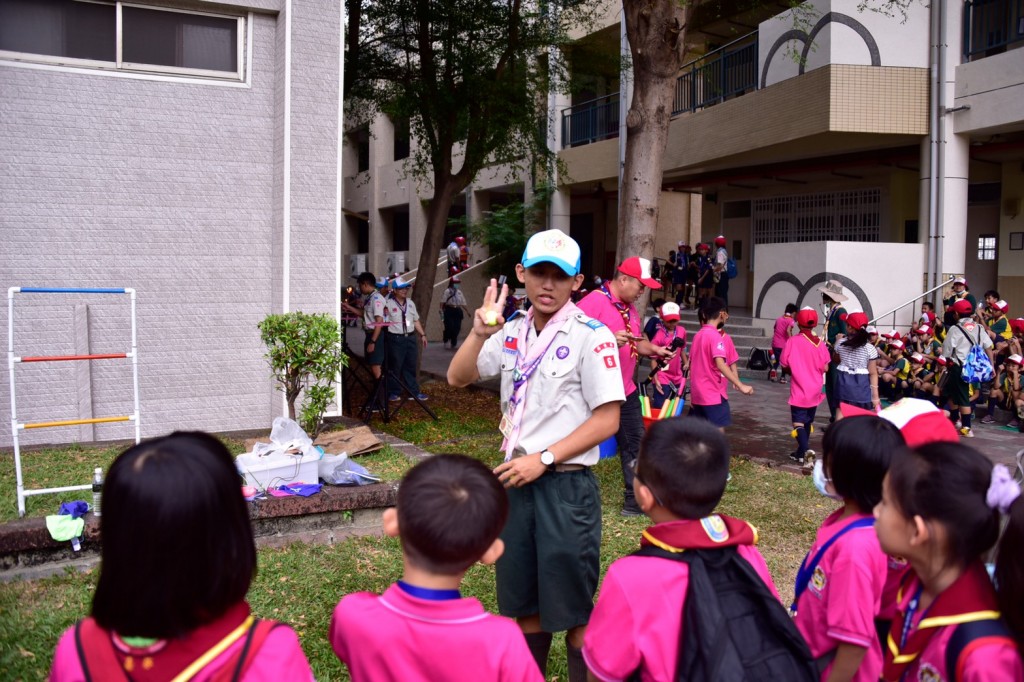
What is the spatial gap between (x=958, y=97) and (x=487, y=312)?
12.8 m

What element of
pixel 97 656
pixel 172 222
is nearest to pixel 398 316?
pixel 172 222

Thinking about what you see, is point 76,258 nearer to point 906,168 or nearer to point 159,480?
point 159,480

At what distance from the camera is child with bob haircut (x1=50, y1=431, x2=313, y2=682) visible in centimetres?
163

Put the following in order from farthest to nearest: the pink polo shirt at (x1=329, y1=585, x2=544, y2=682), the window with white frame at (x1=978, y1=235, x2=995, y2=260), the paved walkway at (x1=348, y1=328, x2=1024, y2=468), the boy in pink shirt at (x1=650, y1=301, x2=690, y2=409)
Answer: the window with white frame at (x1=978, y1=235, x2=995, y2=260) → the paved walkway at (x1=348, y1=328, x2=1024, y2=468) → the boy in pink shirt at (x1=650, y1=301, x2=690, y2=409) → the pink polo shirt at (x1=329, y1=585, x2=544, y2=682)

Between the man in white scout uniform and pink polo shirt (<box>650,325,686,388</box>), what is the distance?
4.77m

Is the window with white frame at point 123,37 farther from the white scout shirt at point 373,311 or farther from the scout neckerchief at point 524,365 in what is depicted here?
the scout neckerchief at point 524,365

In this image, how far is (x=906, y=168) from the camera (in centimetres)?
1580

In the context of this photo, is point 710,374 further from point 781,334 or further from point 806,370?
point 781,334

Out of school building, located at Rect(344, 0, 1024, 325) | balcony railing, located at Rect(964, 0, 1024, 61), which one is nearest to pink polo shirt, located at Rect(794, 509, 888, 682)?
school building, located at Rect(344, 0, 1024, 325)

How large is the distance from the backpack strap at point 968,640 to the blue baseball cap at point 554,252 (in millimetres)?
1694

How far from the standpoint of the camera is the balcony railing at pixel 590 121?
19.8m

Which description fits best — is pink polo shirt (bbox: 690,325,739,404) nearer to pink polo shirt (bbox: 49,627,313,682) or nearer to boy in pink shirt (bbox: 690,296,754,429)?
boy in pink shirt (bbox: 690,296,754,429)

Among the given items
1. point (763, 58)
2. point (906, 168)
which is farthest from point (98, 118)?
point (906, 168)

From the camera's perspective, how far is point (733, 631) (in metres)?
2.04
